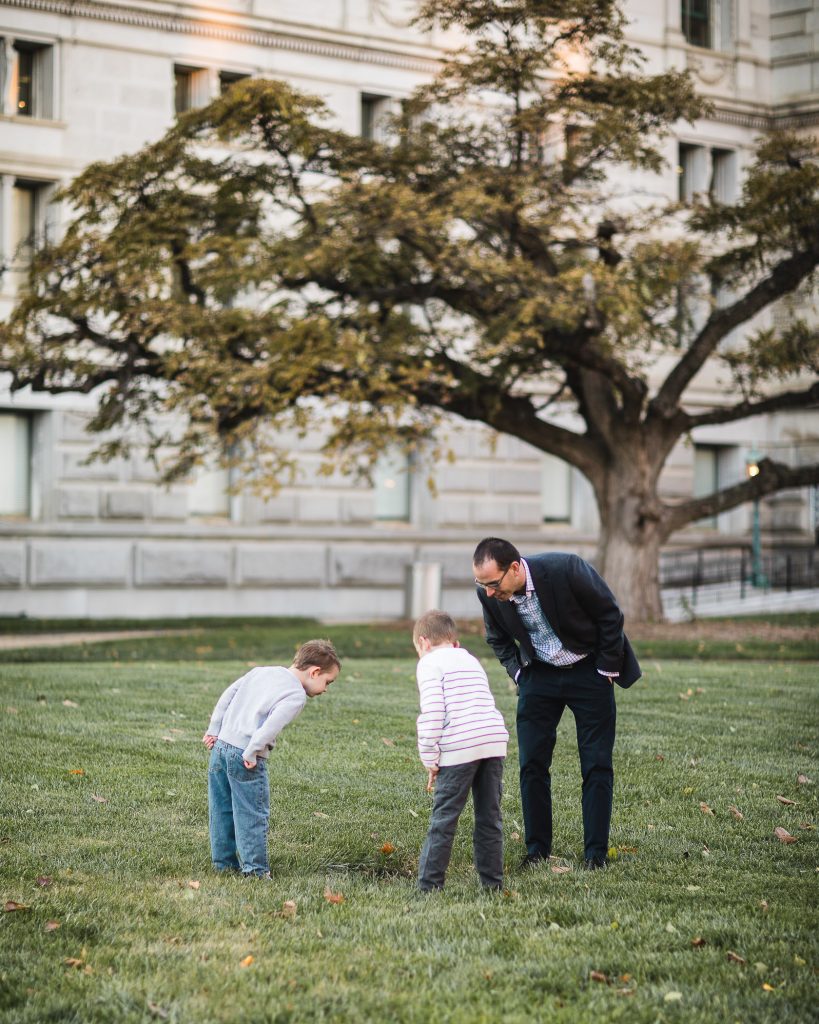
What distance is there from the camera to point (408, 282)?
21.1m

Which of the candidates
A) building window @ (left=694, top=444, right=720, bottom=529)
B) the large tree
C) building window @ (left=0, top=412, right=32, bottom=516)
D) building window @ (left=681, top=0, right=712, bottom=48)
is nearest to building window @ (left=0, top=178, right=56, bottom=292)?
building window @ (left=0, top=412, right=32, bottom=516)

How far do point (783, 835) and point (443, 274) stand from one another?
13102mm

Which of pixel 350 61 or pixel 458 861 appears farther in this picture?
pixel 350 61

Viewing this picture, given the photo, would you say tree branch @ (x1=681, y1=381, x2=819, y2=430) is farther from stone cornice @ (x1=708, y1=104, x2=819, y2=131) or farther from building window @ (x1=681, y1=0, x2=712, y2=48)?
building window @ (x1=681, y1=0, x2=712, y2=48)

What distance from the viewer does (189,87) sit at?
1077 inches

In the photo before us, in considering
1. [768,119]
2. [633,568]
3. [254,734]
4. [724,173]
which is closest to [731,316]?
[633,568]

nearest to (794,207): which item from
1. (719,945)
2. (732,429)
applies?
(732,429)

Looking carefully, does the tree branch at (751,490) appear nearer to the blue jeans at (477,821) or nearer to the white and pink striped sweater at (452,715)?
the blue jeans at (477,821)

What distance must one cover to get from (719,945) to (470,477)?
953 inches

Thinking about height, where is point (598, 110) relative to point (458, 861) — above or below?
above

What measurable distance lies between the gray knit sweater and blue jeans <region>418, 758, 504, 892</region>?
814 mm

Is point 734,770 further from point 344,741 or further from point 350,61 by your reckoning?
point 350,61

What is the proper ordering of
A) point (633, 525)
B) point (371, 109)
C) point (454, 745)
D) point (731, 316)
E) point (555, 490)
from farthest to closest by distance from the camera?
point (555, 490)
point (371, 109)
point (633, 525)
point (731, 316)
point (454, 745)

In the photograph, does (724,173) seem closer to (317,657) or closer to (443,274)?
(443,274)
